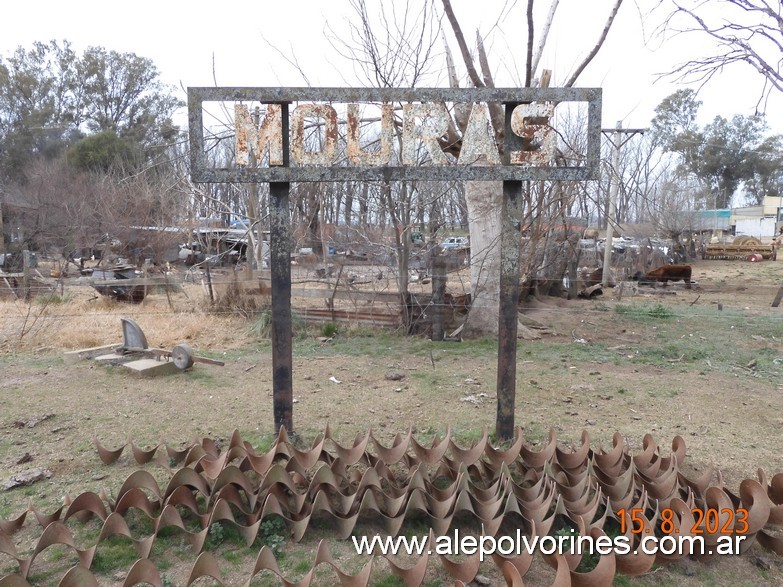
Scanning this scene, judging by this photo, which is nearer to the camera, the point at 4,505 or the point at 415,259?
the point at 4,505

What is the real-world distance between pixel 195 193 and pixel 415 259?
15.5 feet

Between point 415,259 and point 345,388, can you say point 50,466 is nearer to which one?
point 345,388

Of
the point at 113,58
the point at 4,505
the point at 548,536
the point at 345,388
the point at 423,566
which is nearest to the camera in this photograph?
the point at 423,566

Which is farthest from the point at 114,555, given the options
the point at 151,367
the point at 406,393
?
the point at 151,367

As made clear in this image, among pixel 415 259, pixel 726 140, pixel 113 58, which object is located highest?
pixel 113 58

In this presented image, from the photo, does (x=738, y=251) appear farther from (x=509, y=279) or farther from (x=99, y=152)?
(x=99, y=152)

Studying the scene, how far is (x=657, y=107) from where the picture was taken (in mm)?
44594

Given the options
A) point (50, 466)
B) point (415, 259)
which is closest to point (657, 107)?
point (415, 259)

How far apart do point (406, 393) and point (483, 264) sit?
373 centimetres

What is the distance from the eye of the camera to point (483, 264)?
9.55 meters

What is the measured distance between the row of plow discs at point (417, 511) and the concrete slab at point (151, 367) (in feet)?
10.7

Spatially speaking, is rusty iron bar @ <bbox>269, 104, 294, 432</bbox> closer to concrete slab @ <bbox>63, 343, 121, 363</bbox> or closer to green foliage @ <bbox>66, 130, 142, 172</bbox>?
concrete slab @ <bbox>63, 343, 121, 363</bbox>

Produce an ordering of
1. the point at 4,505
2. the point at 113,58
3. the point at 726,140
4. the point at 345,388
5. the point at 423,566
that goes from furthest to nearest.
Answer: the point at 726,140
the point at 113,58
the point at 345,388
the point at 4,505
the point at 423,566

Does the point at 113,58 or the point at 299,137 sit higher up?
the point at 113,58
